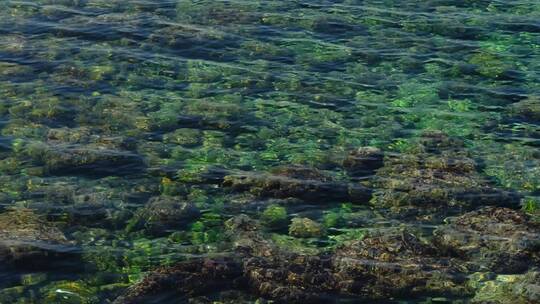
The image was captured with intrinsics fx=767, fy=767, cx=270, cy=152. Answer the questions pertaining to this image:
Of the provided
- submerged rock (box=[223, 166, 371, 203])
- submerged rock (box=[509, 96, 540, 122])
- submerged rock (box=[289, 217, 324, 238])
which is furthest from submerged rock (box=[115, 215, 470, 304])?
submerged rock (box=[509, 96, 540, 122])

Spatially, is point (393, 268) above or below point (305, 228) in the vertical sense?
below

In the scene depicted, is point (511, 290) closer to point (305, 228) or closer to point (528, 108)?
point (305, 228)

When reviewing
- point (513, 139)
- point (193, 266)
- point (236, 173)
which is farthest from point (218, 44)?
point (193, 266)

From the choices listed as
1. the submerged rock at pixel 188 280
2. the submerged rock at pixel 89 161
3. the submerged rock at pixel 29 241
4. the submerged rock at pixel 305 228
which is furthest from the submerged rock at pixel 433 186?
the submerged rock at pixel 29 241

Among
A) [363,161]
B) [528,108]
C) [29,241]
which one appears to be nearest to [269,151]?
[363,161]

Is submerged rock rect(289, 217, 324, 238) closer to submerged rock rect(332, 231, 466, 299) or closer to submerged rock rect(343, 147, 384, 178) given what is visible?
submerged rock rect(332, 231, 466, 299)

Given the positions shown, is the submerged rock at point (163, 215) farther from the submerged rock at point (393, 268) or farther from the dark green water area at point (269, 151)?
the submerged rock at point (393, 268)
